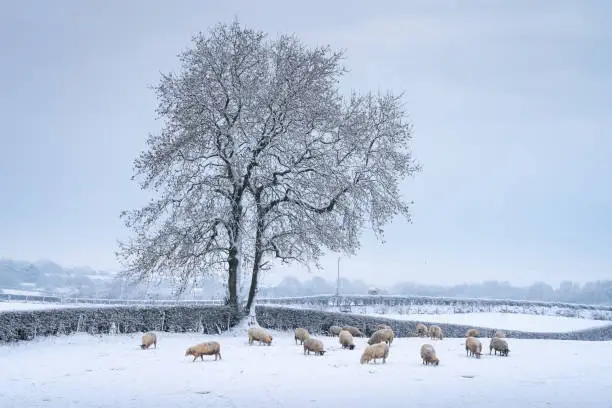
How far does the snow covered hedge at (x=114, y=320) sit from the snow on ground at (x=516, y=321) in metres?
19.6

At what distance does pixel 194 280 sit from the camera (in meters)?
29.6

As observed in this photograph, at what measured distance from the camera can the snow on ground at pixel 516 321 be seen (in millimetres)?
47969

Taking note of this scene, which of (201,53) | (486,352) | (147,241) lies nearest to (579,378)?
(486,352)

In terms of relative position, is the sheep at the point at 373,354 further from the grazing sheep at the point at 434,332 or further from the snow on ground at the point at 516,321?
the snow on ground at the point at 516,321

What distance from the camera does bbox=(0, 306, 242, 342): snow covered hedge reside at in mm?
24266

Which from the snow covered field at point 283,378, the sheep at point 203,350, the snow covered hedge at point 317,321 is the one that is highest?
the snow covered hedge at point 317,321

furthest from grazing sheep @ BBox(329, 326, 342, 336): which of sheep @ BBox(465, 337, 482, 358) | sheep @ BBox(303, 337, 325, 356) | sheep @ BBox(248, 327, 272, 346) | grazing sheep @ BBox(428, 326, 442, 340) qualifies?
sheep @ BBox(465, 337, 482, 358)

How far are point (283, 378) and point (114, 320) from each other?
13366 mm

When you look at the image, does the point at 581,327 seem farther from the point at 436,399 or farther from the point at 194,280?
the point at 436,399

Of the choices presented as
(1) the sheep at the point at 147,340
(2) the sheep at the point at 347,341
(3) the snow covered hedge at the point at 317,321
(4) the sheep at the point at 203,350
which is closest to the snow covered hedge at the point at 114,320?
(3) the snow covered hedge at the point at 317,321

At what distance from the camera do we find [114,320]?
27078mm

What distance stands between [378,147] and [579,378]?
685 inches

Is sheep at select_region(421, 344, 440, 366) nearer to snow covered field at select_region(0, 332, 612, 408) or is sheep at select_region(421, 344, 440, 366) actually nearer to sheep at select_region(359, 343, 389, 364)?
snow covered field at select_region(0, 332, 612, 408)

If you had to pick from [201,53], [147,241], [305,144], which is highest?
[201,53]
